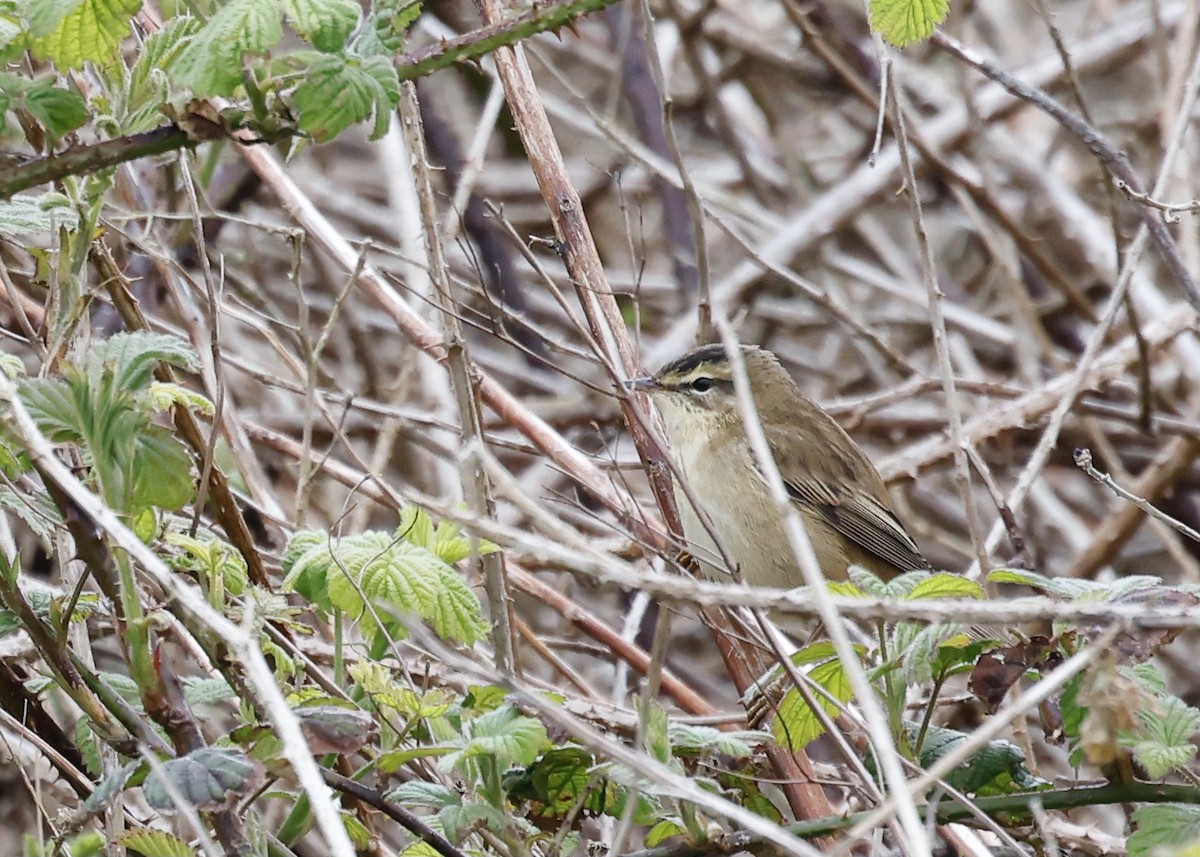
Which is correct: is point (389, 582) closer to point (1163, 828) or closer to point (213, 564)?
point (213, 564)

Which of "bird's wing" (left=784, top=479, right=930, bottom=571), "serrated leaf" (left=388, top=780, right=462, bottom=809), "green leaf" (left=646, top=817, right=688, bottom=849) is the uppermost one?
"serrated leaf" (left=388, top=780, right=462, bottom=809)

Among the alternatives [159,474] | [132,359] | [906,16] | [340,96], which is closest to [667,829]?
[159,474]

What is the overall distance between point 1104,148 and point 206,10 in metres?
2.02

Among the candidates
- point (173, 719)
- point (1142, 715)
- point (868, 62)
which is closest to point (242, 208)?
point (868, 62)

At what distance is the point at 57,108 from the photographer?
205 cm

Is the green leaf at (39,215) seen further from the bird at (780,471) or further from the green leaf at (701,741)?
the bird at (780,471)

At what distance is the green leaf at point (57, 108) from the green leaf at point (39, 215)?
A: 0.51ft

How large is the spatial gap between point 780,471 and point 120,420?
2.88 meters

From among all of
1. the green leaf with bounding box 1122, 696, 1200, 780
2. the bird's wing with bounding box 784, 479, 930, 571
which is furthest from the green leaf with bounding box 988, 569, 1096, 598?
the bird's wing with bounding box 784, 479, 930, 571

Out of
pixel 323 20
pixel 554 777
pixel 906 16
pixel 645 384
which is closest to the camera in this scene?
pixel 323 20

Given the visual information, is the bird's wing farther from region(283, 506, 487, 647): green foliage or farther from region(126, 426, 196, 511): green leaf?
region(126, 426, 196, 511): green leaf

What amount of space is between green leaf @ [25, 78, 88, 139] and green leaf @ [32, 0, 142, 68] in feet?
0.16

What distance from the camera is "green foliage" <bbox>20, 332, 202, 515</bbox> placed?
76.2 inches

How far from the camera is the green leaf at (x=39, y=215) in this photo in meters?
2.21
